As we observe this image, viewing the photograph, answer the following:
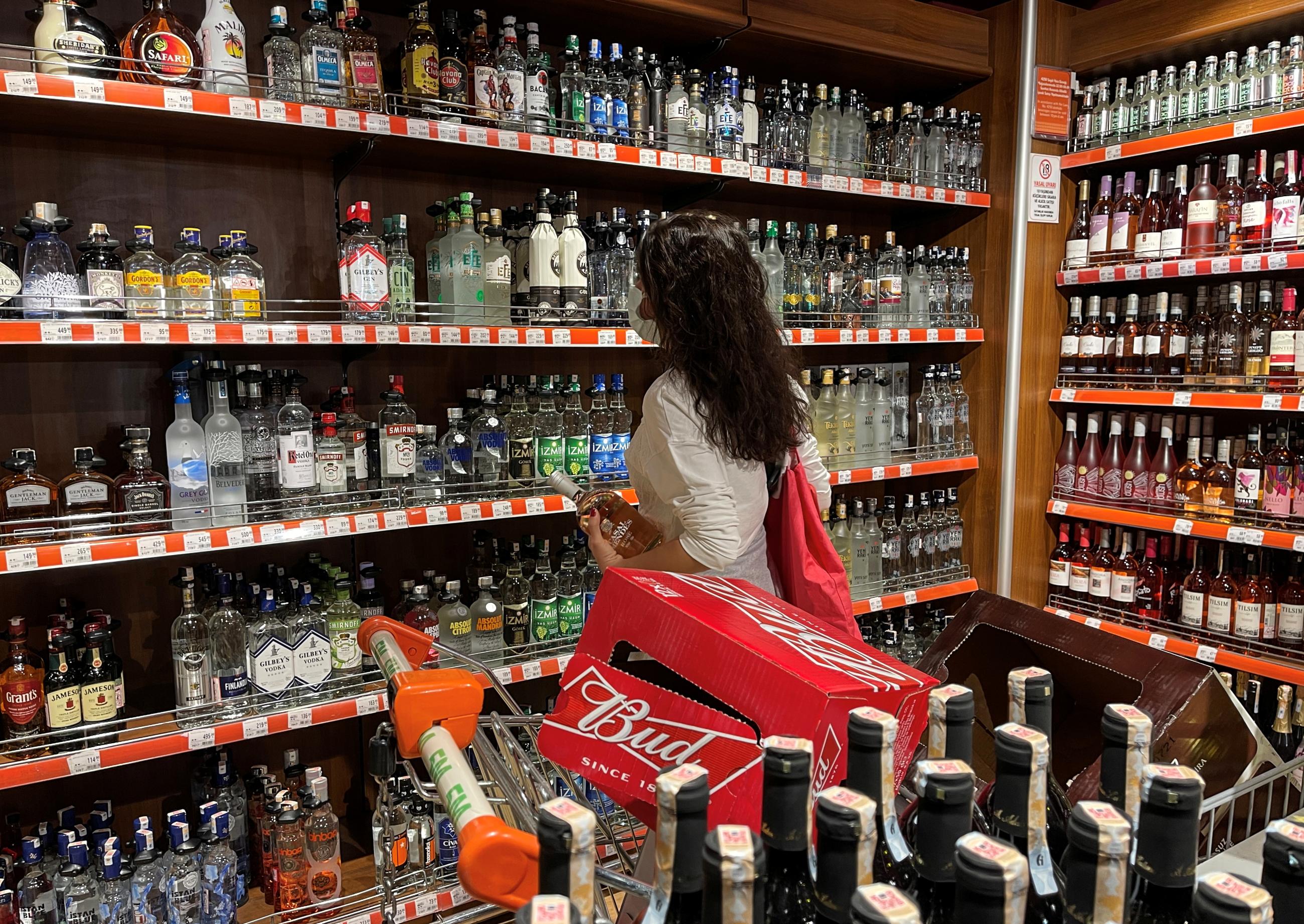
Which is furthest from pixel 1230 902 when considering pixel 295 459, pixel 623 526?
pixel 295 459

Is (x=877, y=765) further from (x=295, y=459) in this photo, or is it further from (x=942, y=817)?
(x=295, y=459)

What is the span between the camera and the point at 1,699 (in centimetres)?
207

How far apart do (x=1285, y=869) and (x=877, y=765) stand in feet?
0.78

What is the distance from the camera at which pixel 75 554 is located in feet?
6.35

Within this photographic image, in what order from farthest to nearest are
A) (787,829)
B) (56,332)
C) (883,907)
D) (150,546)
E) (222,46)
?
(222,46)
(150,546)
(56,332)
(787,829)
(883,907)

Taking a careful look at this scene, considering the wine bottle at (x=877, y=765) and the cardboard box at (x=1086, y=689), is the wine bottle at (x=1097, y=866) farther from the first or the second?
the cardboard box at (x=1086, y=689)

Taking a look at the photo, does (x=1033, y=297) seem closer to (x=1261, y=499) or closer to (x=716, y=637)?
(x=1261, y=499)

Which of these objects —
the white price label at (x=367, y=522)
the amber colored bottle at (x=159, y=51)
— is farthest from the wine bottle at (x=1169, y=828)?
the amber colored bottle at (x=159, y=51)

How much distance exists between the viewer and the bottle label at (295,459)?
2289 millimetres

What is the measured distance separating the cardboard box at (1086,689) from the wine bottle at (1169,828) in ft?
0.94

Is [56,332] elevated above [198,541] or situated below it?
above

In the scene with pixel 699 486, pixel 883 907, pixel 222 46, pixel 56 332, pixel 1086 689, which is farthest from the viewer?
Result: pixel 222 46

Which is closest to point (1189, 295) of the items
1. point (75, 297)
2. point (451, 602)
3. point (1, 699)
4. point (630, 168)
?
point (630, 168)

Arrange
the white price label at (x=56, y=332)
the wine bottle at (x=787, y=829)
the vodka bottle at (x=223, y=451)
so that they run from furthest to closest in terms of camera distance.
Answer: the vodka bottle at (x=223, y=451) → the white price label at (x=56, y=332) → the wine bottle at (x=787, y=829)
